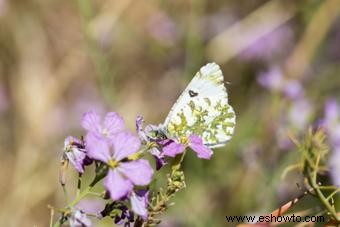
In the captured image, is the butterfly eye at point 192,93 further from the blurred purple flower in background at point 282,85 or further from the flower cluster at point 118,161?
the blurred purple flower in background at point 282,85

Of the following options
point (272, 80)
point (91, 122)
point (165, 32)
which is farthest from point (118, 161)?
point (165, 32)

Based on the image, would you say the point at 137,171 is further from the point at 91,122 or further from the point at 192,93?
the point at 192,93

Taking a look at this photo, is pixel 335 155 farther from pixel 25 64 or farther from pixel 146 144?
pixel 25 64

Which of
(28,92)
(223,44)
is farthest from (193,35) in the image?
(28,92)

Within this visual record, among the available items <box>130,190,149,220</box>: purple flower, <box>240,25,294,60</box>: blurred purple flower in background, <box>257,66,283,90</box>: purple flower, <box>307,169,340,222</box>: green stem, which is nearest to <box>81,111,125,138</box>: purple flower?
<box>130,190,149,220</box>: purple flower

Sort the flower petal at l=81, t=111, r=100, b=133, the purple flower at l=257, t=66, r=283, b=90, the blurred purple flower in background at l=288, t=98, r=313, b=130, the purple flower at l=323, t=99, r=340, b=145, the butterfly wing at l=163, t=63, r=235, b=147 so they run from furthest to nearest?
1. the purple flower at l=257, t=66, r=283, b=90
2. the blurred purple flower in background at l=288, t=98, r=313, b=130
3. the purple flower at l=323, t=99, r=340, b=145
4. the butterfly wing at l=163, t=63, r=235, b=147
5. the flower petal at l=81, t=111, r=100, b=133

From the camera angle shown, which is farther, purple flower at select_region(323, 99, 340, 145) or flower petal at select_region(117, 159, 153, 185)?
purple flower at select_region(323, 99, 340, 145)

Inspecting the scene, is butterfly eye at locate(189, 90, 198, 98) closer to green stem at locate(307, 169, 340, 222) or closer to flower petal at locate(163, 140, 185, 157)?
flower petal at locate(163, 140, 185, 157)
